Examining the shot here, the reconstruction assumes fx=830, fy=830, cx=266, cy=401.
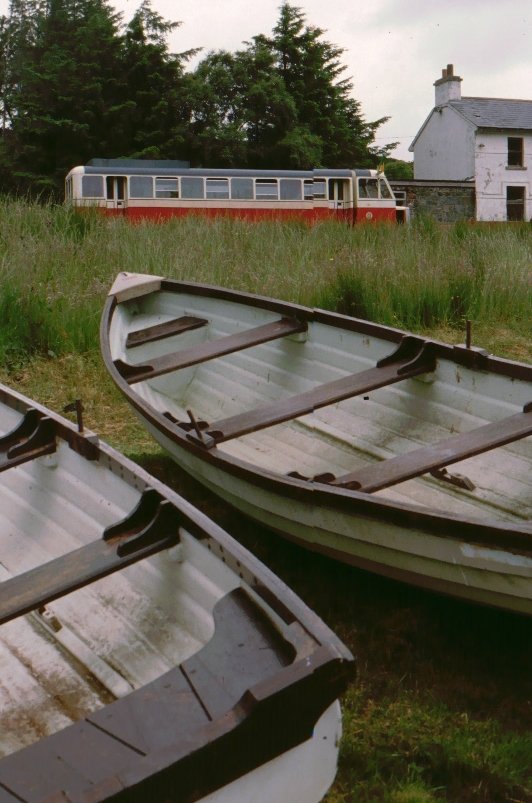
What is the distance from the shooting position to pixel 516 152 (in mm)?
34219

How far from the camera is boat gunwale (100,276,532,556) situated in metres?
2.68

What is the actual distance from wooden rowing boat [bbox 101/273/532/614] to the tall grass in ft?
5.12

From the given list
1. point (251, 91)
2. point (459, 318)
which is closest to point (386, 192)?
point (251, 91)

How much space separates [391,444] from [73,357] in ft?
11.7

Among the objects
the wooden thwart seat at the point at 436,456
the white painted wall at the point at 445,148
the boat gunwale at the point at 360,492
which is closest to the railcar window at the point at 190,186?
the boat gunwale at the point at 360,492

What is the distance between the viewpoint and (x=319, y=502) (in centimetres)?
320

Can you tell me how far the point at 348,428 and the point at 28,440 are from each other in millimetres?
2117

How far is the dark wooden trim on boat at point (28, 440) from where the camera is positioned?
3.27 meters

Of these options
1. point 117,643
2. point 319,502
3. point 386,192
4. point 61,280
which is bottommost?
point 117,643

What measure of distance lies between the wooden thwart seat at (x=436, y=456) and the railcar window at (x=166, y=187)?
57.8 ft

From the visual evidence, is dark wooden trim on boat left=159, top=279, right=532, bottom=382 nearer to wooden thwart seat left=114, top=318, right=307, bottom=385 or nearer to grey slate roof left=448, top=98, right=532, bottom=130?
wooden thwart seat left=114, top=318, right=307, bottom=385

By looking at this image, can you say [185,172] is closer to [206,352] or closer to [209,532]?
[206,352]

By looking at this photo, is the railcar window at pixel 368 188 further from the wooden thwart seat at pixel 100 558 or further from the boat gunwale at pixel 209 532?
the wooden thwart seat at pixel 100 558

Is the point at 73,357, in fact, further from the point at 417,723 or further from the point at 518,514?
the point at 417,723
